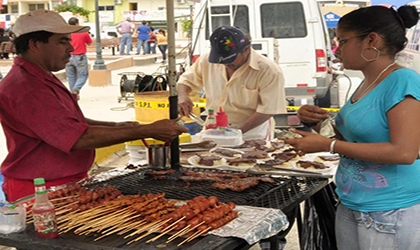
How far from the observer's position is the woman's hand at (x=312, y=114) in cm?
337

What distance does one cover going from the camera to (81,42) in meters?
14.1

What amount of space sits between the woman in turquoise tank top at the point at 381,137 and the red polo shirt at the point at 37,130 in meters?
1.44

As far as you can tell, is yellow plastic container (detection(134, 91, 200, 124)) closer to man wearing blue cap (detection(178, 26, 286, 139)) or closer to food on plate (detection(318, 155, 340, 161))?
man wearing blue cap (detection(178, 26, 286, 139))

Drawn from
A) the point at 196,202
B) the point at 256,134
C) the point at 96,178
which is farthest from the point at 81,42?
the point at 196,202

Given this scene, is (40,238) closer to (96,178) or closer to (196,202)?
(196,202)

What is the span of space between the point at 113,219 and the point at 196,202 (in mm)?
457

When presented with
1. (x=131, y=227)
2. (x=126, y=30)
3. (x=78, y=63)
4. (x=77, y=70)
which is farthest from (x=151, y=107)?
(x=126, y=30)

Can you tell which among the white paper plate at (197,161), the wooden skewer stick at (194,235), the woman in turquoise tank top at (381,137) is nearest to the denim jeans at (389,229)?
the woman in turquoise tank top at (381,137)

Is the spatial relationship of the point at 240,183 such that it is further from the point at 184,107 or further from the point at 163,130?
the point at 184,107

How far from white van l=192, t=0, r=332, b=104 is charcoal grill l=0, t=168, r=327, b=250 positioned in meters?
6.91

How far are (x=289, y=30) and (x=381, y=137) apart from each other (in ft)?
26.9

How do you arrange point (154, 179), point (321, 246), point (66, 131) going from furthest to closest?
point (321, 246)
point (154, 179)
point (66, 131)

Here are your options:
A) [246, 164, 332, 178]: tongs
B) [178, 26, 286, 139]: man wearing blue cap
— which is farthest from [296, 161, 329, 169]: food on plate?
[178, 26, 286, 139]: man wearing blue cap

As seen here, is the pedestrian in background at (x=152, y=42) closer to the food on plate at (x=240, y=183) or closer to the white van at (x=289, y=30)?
the white van at (x=289, y=30)
